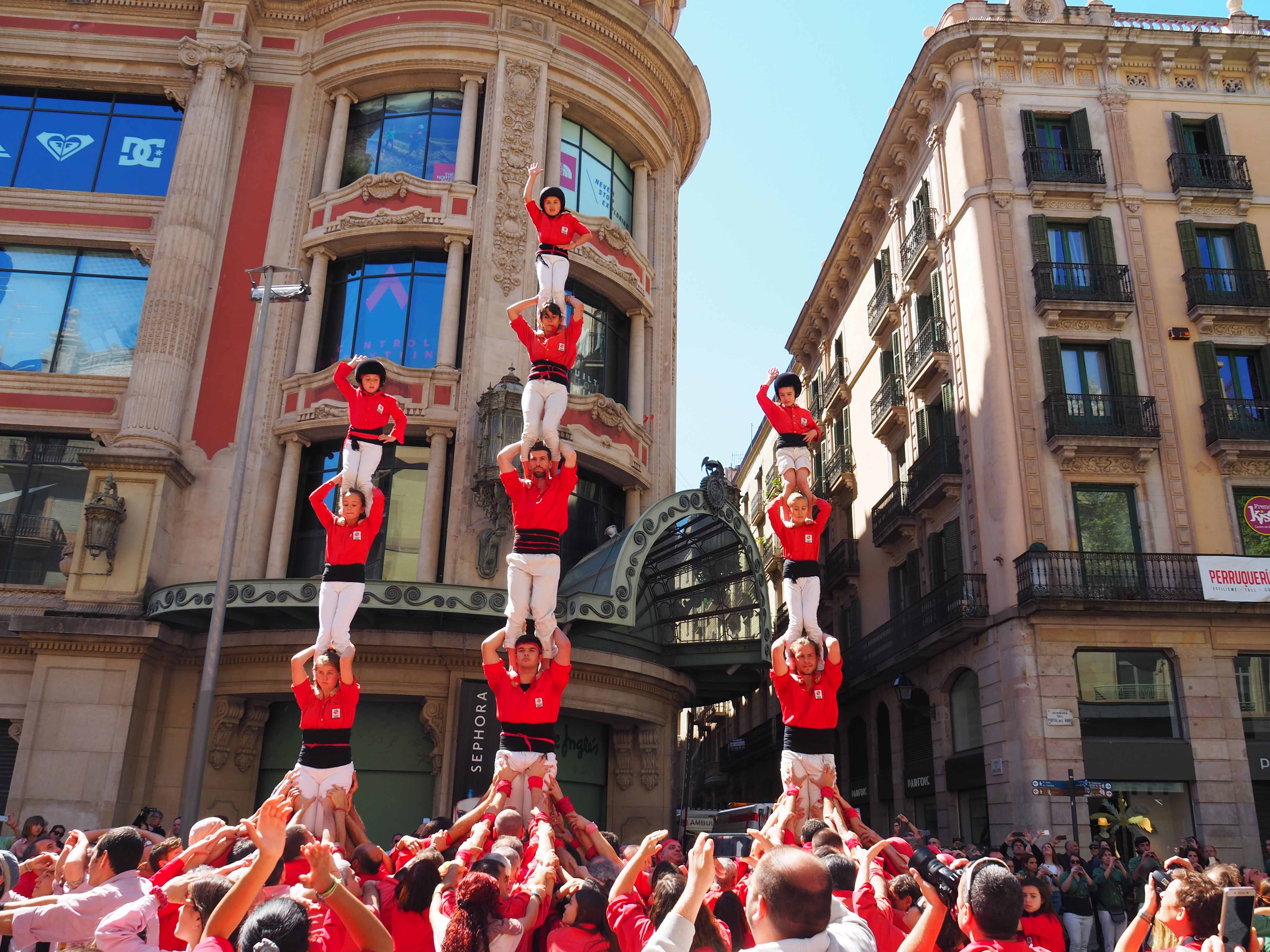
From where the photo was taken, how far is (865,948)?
11.2 ft

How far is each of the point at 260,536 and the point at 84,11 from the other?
47.1ft

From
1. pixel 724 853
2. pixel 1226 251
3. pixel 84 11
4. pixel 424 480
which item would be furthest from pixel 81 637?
pixel 1226 251

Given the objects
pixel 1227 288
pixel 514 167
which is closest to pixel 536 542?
pixel 514 167

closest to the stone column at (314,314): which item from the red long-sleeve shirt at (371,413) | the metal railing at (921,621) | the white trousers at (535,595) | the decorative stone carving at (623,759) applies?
the decorative stone carving at (623,759)

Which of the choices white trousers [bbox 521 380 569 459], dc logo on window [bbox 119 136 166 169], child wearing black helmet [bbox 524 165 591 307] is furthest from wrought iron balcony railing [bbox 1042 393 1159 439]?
dc logo on window [bbox 119 136 166 169]

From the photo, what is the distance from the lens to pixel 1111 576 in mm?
22172

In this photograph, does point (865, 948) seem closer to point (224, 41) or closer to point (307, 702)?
point (307, 702)

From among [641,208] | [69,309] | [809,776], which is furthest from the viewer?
[641,208]

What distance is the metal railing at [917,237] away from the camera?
1113 inches

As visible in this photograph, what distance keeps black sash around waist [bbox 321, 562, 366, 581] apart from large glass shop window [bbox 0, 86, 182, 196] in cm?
1722

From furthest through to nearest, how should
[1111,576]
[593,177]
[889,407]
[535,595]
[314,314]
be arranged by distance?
1. [889,407]
2. [593,177]
3. [314,314]
4. [1111,576]
5. [535,595]

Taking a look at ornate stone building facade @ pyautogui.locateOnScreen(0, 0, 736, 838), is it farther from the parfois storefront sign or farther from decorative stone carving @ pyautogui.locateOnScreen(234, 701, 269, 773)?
the parfois storefront sign

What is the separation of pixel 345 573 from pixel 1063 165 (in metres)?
23.3

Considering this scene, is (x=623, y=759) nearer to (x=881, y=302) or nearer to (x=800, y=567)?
(x=800, y=567)
